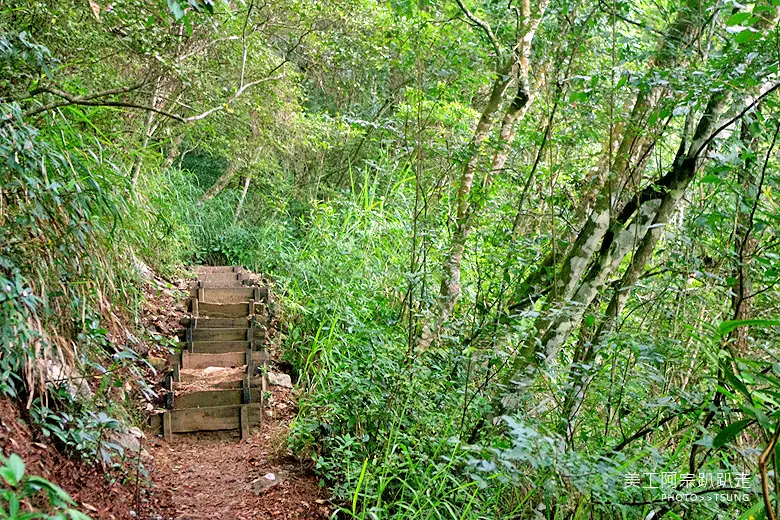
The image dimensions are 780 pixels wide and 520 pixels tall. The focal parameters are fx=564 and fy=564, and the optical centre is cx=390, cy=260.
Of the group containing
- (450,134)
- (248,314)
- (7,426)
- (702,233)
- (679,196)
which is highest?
(450,134)

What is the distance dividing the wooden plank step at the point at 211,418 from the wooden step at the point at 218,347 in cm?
116

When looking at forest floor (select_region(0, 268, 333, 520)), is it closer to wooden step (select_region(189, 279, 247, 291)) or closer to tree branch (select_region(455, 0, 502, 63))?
wooden step (select_region(189, 279, 247, 291))

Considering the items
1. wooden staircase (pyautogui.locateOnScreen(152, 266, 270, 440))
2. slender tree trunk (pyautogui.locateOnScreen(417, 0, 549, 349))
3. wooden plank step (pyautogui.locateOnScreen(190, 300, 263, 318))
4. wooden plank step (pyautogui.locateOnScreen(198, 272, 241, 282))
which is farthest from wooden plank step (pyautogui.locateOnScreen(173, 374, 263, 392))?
wooden plank step (pyautogui.locateOnScreen(198, 272, 241, 282))

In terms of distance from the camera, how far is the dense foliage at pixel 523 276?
7.77 ft

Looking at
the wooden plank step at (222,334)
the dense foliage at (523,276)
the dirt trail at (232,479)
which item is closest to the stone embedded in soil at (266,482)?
the dirt trail at (232,479)

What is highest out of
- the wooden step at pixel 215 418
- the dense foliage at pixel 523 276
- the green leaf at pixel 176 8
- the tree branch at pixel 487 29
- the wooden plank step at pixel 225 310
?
the tree branch at pixel 487 29

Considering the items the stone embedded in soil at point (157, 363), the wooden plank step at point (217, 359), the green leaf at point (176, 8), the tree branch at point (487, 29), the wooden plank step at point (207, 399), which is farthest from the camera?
the wooden plank step at point (217, 359)

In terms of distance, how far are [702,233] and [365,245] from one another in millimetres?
3724

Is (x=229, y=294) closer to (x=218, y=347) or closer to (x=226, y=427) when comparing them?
(x=218, y=347)

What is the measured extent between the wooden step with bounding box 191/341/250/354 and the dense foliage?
58 centimetres

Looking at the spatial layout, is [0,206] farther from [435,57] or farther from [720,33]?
[720,33]

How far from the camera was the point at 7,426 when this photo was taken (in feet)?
7.62

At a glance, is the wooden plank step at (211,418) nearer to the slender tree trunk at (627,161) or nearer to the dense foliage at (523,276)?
the dense foliage at (523,276)

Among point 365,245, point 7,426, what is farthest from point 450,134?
point 7,426
